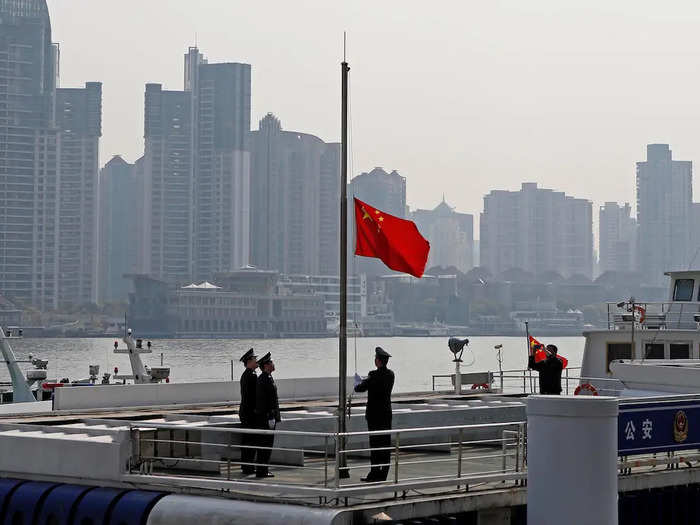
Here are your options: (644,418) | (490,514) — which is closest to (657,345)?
(644,418)

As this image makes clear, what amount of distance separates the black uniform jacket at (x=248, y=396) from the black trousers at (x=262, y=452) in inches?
7.9

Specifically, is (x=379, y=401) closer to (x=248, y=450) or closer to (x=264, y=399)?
(x=264, y=399)

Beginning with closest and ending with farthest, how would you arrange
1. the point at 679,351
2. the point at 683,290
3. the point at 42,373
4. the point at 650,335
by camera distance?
the point at 679,351, the point at 650,335, the point at 683,290, the point at 42,373

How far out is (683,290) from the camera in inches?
1324

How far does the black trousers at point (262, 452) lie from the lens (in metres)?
15.5

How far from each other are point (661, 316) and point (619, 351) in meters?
1.71

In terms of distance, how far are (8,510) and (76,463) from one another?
3.48 feet

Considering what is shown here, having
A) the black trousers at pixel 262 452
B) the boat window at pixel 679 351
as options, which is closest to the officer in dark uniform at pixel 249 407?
the black trousers at pixel 262 452

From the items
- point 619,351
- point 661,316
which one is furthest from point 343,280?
point 661,316

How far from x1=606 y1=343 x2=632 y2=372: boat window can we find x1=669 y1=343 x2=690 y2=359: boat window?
96 cm

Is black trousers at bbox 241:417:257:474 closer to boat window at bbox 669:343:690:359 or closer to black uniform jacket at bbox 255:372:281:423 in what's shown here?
black uniform jacket at bbox 255:372:281:423

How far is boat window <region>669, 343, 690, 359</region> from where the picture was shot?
30359 mm

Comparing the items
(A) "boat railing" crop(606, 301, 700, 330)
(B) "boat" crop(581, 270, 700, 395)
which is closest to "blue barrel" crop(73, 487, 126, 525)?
(B) "boat" crop(581, 270, 700, 395)

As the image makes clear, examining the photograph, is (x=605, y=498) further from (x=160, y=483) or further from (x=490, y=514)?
(x=160, y=483)
